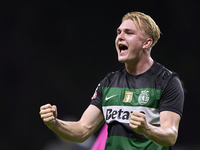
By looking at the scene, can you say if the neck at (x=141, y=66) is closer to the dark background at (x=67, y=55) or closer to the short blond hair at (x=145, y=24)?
the short blond hair at (x=145, y=24)

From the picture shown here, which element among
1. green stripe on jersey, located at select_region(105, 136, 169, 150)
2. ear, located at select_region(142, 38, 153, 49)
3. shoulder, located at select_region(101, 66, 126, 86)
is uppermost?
ear, located at select_region(142, 38, 153, 49)

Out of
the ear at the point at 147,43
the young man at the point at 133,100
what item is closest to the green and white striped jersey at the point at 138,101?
the young man at the point at 133,100

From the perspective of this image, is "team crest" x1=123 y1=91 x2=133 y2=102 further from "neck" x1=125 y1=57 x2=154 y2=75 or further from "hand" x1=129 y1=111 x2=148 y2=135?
"hand" x1=129 y1=111 x2=148 y2=135

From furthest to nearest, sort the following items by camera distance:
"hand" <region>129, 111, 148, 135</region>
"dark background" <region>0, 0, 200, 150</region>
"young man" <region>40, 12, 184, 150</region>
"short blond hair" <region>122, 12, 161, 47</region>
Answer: "dark background" <region>0, 0, 200, 150</region>, "short blond hair" <region>122, 12, 161, 47</region>, "young man" <region>40, 12, 184, 150</region>, "hand" <region>129, 111, 148, 135</region>

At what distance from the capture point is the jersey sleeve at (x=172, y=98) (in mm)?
2113

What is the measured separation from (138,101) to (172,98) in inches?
8.2

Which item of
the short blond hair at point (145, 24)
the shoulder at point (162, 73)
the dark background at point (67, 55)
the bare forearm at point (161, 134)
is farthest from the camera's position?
the dark background at point (67, 55)

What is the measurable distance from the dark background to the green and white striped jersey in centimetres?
267

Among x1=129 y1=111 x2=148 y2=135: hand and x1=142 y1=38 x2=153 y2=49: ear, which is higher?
x1=142 y1=38 x2=153 y2=49: ear

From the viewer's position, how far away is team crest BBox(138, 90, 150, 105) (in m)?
2.18

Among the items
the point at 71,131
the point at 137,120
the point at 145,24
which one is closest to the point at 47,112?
the point at 71,131

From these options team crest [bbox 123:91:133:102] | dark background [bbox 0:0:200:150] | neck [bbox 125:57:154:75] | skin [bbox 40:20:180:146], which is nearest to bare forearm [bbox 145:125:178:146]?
skin [bbox 40:20:180:146]

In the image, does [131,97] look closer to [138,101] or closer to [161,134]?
[138,101]

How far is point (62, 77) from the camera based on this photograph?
5.20m
